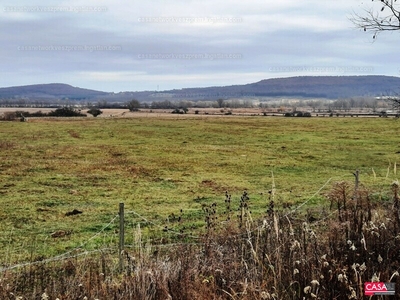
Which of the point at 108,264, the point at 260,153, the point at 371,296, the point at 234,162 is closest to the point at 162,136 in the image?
the point at 260,153

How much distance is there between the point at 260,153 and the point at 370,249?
25992 mm

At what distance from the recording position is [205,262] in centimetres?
679

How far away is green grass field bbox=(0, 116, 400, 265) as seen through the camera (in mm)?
13656

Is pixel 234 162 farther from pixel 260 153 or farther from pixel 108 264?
pixel 108 264

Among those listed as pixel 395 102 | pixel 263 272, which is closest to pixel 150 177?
pixel 395 102

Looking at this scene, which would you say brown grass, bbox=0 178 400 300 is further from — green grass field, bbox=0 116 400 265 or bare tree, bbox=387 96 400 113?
bare tree, bbox=387 96 400 113

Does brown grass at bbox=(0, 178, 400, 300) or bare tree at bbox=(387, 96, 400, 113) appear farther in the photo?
bare tree at bbox=(387, 96, 400, 113)

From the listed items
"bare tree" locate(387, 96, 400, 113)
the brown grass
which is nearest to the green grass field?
the brown grass

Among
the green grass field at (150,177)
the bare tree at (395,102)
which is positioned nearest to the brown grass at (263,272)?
the green grass field at (150,177)

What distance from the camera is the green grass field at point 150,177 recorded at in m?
13.7

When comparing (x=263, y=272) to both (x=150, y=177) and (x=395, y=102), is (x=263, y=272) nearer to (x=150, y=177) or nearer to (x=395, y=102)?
(x=395, y=102)

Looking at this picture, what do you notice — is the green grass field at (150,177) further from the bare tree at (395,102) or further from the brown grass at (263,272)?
the bare tree at (395,102)

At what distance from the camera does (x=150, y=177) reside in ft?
75.2

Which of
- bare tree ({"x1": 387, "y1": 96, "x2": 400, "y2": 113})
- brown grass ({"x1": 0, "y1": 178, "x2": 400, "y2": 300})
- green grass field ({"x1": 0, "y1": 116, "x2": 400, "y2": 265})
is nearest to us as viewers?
Answer: brown grass ({"x1": 0, "y1": 178, "x2": 400, "y2": 300})
